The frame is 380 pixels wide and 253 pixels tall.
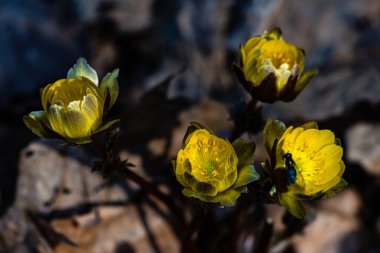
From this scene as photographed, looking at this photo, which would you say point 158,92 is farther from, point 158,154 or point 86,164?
point 86,164

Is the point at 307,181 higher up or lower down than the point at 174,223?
higher up

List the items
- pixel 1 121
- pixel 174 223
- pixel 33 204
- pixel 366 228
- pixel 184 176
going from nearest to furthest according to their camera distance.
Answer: pixel 184 176, pixel 33 204, pixel 174 223, pixel 366 228, pixel 1 121

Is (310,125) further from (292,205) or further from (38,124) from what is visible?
(38,124)

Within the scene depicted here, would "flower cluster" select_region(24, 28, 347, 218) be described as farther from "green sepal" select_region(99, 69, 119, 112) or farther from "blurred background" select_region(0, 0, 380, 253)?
"blurred background" select_region(0, 0, 380, 253)

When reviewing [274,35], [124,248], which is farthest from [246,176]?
[124,248]

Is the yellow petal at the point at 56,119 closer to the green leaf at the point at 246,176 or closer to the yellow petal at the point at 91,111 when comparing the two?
the yellow petal at the point at 91,111

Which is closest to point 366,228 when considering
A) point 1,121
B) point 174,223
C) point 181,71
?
point 174,223

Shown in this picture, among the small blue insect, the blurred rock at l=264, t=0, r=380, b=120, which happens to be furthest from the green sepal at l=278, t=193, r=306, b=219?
the blurred rock at l=264, t=0, r=380, b=120
